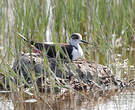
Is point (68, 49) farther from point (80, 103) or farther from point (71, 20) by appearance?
point (80, 103)

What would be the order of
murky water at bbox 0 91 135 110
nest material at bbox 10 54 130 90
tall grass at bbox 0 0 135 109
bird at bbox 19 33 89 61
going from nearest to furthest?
murky water at bbox 0 91 135 110 → nest material at bbox 10 54 130 90 → bird at bbox 19 33 89 61 → tall grass at bbox 0 0 135 109

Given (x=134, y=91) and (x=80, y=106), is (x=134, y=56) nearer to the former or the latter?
(x=134, y=91)

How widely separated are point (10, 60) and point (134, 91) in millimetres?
2243

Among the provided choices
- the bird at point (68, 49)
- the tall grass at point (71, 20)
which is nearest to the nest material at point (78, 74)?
the bird at point (68, 49)

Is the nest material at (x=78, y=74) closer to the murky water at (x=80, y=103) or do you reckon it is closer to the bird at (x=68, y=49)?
the bird at (x=68, y=49)

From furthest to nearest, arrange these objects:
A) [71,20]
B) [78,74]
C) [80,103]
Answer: [71,20], [78,74], [80,103]

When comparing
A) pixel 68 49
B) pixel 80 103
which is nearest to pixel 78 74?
pixel 68 49

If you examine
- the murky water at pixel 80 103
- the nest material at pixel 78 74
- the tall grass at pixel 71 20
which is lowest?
the murky water at pixel 80 103

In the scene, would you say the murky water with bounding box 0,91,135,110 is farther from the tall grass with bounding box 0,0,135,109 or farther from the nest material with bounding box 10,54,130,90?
the tall grass with bounding box 0,0,135,109

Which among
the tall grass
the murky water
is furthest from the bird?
the murky water

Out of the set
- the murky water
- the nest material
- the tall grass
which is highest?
the tall grass

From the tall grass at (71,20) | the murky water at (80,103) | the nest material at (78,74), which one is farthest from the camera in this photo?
the tall grass at (71,20)

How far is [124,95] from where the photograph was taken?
5.92 m

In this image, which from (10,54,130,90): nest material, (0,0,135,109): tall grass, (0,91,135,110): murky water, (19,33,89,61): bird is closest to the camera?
(0,91,135,110): murky water
